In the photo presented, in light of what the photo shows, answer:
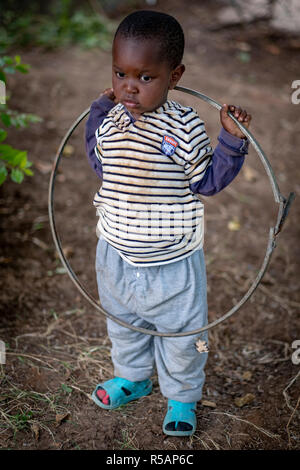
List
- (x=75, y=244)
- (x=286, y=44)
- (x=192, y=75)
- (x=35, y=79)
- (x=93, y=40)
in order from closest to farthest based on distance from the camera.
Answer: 1. (x=75, y=244)
2. (x=35, y=79)
3. (x=192, y=75)
4. (x=93, y=40)
5. (x=286, y=44)

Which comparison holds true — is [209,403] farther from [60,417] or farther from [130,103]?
[130,103]

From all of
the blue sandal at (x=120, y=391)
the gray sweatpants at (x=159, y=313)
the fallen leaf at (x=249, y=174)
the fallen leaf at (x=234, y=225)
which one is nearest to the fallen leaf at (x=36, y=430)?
the blue sandal at (x=120, y=391)

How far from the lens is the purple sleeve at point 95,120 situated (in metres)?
1.95

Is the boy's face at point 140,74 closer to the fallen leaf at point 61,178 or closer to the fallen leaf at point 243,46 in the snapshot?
the fallen leaf at point 61,178

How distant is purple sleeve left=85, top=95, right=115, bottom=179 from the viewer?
1.95 m

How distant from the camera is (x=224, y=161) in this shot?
169cm

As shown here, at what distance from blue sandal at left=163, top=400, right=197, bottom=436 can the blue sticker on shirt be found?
45.2 inches

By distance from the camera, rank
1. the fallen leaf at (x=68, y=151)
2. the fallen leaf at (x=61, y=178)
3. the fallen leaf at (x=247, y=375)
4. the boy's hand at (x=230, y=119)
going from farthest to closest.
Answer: the fallen leaf at (x=68, y=151) → the fallen leaf at (x=61, y=178) → the fallen leaf at (x=247, y=375) → the boy's hand at (x=230, y=119)

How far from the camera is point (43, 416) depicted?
2234 mm

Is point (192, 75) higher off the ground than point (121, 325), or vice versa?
point (192, 75)

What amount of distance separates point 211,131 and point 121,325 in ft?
9.34

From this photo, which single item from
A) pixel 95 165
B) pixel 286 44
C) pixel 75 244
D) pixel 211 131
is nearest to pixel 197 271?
pixel 95 165

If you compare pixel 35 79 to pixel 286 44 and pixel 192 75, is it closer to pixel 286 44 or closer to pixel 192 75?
pixel 192 75

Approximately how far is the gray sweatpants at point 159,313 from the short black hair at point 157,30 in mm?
753
